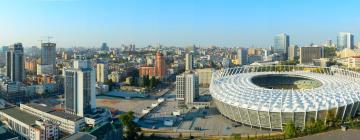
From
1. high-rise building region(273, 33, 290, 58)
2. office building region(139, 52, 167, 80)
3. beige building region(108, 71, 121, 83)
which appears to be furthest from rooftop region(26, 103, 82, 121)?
high-rise building region(273, 33, 290, 58)

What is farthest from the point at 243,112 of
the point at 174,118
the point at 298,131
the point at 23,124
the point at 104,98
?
the point at 104,98

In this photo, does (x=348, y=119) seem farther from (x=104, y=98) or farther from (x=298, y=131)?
(x=104, y=98)

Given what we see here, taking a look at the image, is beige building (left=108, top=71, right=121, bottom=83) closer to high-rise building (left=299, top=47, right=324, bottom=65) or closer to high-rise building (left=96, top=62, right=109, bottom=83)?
high-rise building (left=96, top=62, right=109, bottom=83)

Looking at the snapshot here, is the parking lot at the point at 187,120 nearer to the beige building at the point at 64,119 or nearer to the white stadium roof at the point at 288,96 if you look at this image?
the white stadium roof at the point at 288,96

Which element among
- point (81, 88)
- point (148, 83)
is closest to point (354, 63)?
point (148, 83)

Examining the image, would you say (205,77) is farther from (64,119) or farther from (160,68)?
(64,119)
